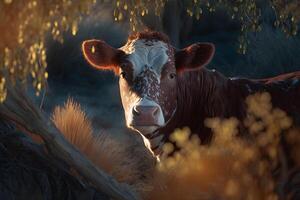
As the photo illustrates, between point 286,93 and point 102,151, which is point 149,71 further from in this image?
point 102,151

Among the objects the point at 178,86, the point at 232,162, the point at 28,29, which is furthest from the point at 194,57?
the point at 28,29

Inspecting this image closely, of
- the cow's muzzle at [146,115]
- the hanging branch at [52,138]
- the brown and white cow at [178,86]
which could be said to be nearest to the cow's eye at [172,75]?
the brown and white cow at [178,86]

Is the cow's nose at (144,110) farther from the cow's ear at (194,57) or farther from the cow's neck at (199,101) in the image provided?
the cow's ear at (194,57)

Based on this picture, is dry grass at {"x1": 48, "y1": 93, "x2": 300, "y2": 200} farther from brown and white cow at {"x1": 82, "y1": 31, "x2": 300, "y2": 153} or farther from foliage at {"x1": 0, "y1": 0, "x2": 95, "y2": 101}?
foliage at {"x1": 0, "y1": 0, "x2": 95, "y2": 101}

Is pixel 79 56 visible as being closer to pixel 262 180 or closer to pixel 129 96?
pixel 129 96

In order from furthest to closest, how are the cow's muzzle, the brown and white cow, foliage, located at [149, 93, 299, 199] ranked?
the brown and white cow
the cow's muzzle
foliage, located at [149, 93, 299, 199]

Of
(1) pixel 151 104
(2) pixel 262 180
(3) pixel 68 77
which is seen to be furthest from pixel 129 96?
(3) pixel 68 77

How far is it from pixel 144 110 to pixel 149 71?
58 cm

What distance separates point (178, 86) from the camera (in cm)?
788

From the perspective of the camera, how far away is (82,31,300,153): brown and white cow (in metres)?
7.54

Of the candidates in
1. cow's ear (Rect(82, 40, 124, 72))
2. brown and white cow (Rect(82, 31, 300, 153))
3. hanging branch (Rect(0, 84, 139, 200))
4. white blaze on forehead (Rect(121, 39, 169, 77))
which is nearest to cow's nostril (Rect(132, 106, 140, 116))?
brown and white cow (Rect(82, 31, 300, 153))

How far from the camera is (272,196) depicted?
6.85 meters

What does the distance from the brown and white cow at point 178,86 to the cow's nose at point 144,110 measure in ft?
0.52

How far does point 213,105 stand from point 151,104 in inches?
34.5
